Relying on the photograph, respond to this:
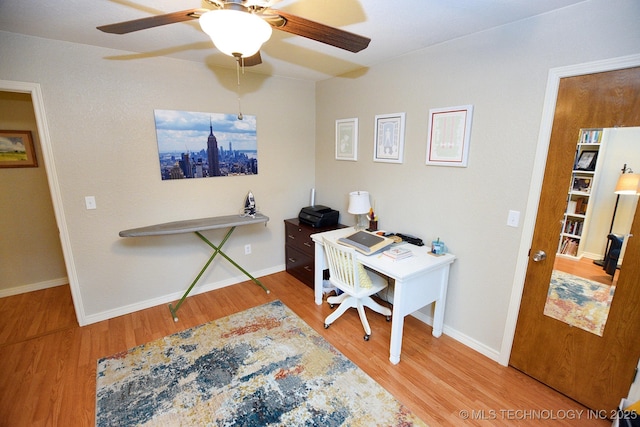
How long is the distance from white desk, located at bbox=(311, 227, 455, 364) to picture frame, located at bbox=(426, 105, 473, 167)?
769 millimetres

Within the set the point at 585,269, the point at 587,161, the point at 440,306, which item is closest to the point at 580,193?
the point at 587,161

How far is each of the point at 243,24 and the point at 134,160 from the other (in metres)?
2.09

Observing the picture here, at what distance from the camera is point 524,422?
1722 mm

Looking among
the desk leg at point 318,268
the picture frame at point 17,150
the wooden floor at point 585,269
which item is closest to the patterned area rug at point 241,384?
the desk leg at point 318,268

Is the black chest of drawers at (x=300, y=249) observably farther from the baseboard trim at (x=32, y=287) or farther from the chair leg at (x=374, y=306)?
the baseboard trim at (x=32, y=287)

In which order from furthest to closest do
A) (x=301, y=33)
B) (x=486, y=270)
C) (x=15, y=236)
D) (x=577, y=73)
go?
(x=15, y=236)
(x=486, y=270)
(x=577, y=73)
(x=301, y=33)

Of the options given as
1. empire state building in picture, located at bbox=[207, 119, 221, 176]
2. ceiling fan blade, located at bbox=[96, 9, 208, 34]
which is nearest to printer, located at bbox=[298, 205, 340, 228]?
empire state building in picture, located at bbox=[207, 119, 221, 176]

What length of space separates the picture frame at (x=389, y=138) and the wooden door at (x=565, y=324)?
1.13m

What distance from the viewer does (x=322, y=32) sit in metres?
1.31

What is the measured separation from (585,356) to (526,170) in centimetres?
121

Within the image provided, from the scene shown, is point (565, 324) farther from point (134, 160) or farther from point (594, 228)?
point (134, 160)

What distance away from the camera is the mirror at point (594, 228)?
1.58m

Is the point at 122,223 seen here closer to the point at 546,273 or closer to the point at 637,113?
the point at 546,273

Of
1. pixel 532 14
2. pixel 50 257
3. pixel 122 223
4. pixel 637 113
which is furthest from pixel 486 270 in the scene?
pixel 50 257
